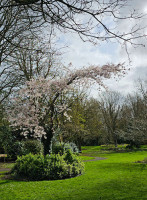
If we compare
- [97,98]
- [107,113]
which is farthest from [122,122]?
[97,98]

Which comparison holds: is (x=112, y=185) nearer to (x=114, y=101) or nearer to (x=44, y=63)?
(x=44, y=63)

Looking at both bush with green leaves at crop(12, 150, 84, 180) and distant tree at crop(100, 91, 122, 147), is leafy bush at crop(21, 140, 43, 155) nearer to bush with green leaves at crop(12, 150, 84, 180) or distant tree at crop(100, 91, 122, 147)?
bush with green leaves at crop(12, 150, 84, 180)

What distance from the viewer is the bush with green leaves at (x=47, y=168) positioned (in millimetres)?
9367

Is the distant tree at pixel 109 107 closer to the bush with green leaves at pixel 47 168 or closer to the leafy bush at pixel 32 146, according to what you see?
the leafy bush at pixel 32 146

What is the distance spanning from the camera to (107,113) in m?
39.6

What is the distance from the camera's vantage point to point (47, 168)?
31.2 feet

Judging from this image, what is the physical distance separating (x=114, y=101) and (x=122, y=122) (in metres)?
5.21

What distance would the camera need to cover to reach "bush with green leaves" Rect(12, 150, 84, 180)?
937cm

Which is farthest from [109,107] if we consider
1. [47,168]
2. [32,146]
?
[47,168]

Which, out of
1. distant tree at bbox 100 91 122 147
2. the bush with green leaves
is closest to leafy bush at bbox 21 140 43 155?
the bush with green leaves

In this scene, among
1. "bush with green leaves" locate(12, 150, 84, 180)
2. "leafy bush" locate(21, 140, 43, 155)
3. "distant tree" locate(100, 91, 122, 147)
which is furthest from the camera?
"distant tree" locate(100, 91, 122, 147)

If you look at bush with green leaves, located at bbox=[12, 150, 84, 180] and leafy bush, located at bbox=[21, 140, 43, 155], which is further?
leafy bush, located at bbox=[21, 140, 43, 155]

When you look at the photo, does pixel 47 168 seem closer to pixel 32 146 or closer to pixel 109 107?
pixel 32 146

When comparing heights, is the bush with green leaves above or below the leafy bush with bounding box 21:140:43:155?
below
